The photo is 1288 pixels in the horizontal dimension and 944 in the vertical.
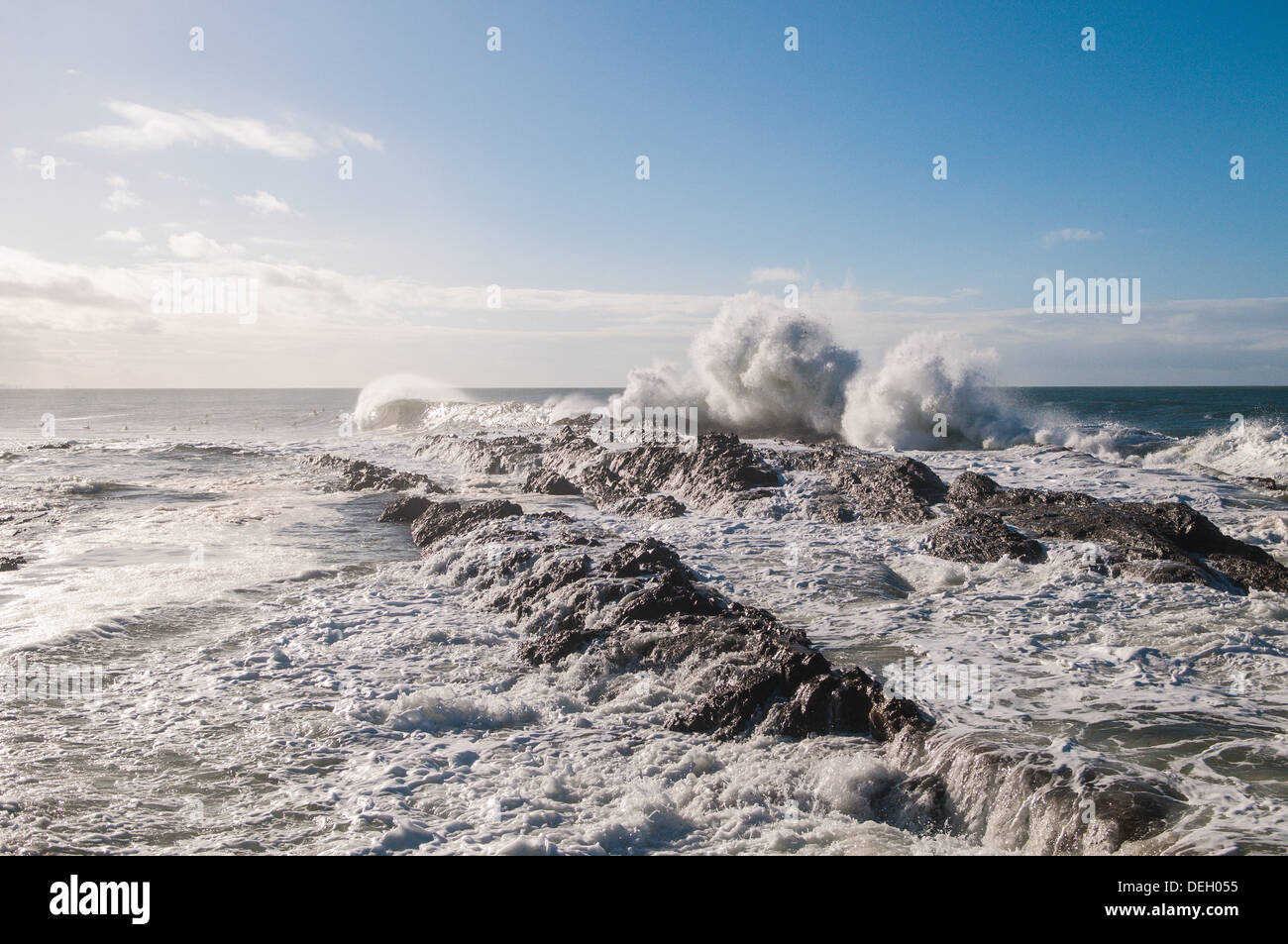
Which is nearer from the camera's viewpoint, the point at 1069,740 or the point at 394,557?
the point at 1069,740

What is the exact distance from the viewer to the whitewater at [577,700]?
4.19m

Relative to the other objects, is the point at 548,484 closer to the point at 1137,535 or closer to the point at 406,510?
the point at 406,510

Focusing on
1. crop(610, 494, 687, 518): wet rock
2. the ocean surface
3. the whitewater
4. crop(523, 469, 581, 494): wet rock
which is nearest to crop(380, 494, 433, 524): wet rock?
the whitewater

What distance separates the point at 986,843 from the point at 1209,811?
1210 millimetres

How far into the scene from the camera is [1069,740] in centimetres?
485

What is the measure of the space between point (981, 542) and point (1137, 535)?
1.86 meters

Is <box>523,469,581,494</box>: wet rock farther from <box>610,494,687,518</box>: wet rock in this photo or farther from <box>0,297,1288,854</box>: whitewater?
<box>0,297,1288,854</box>: whitewater

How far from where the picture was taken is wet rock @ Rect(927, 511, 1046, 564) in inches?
372

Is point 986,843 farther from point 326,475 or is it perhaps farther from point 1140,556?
point 326,475

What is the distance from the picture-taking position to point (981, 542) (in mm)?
9836
